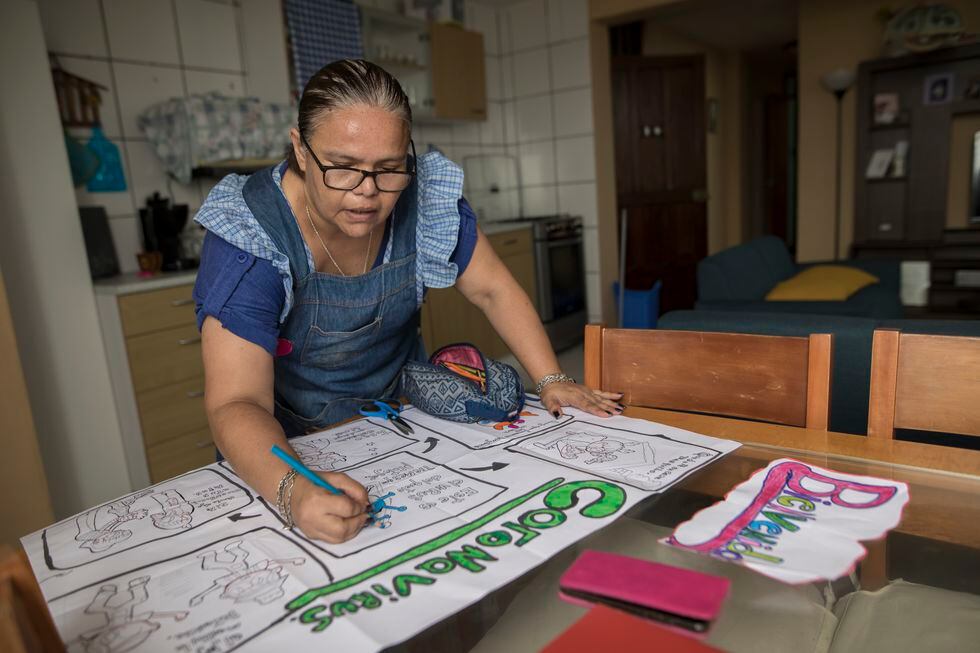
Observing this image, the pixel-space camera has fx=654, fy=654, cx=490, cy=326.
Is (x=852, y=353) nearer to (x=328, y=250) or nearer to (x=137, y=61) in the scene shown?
(x=328, y=250)

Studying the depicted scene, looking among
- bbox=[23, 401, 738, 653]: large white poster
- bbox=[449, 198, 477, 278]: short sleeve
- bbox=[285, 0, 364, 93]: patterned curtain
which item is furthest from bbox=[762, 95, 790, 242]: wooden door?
bbox=[23, 401, 738, 653]: large white poster

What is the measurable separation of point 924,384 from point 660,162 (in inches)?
182

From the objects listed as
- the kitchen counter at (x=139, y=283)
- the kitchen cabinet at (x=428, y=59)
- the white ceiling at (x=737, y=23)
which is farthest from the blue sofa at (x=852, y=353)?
the white ceiling at (x=737, y=23)

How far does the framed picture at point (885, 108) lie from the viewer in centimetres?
455

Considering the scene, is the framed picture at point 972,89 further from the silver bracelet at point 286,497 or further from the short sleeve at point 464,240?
the silver bracelet at point 286,497

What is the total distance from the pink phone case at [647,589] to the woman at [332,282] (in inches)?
10.5

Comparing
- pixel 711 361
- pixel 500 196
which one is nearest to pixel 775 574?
pixel 711 361

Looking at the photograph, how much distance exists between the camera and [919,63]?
4359 mm

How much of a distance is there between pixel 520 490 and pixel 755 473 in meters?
0.30

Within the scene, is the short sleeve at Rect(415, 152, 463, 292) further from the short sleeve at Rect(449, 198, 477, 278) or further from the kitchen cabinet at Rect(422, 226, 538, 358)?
the kitchen cabinet at Rect(422, 226, 538, 358)

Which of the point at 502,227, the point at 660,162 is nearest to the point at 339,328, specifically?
the point at 502,227

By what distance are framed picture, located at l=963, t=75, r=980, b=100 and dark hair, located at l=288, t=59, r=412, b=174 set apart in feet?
15.8

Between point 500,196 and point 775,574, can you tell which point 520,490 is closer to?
point 775,574

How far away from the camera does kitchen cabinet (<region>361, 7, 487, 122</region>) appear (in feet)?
12.6
